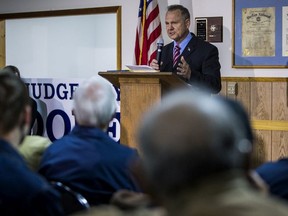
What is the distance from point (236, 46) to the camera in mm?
4898

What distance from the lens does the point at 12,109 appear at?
151cm

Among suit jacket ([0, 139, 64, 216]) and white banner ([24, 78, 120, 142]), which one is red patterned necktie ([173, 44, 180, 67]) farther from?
suit jacket ([0, 139, 64, 216])

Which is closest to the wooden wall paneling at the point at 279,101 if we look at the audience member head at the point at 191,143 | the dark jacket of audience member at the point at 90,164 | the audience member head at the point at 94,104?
the audience member head at the point at 94,104

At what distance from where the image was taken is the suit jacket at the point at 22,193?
4.71ft

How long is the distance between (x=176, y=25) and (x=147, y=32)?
47 centimetres

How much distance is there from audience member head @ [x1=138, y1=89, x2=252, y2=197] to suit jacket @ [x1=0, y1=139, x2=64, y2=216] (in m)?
0.64

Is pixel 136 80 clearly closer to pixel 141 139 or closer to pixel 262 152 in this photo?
pixel 262 152

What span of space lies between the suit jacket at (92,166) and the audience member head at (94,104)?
4.9 inches

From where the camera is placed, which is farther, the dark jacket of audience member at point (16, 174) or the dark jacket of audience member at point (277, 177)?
→ the dark jacket of audience member at point (277, 177)

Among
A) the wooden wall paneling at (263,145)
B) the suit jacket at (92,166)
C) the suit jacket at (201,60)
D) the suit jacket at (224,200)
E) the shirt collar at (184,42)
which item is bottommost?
the wooden wall paneling at (263,145)

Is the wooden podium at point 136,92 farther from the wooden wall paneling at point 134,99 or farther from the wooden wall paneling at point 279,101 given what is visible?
the wooden wall paneling at point 279,101

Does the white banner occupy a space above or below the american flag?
below

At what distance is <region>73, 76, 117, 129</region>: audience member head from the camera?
2143 millimetres

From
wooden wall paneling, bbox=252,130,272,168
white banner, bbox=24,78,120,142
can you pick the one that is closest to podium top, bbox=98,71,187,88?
wooden wall paneling, bbox=252,130,272,168
